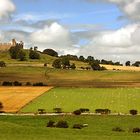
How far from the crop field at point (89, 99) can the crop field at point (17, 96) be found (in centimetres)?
163

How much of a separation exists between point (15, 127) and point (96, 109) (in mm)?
28151

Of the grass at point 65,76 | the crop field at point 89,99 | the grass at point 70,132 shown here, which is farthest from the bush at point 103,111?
the grass at point 65,76

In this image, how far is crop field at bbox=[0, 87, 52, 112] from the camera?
2981 inches

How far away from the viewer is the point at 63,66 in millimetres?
168750

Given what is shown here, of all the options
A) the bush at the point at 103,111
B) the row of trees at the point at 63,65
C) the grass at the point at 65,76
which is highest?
the row of trees at the point at 63,65

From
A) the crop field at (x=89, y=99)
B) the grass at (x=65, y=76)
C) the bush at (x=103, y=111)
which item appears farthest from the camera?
the grass at (x=65, y=76)

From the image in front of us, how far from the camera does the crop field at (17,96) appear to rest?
75.7 meters

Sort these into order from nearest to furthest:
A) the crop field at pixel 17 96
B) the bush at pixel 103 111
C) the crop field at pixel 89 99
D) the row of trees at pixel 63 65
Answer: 1. the bush at pixel 103 111
2. the crop field at pixel 89 99
3. the crop field at pixel 17 96
4. the row of trees at pixel 63 65

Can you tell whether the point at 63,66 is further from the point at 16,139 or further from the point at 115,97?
the point at 16,139

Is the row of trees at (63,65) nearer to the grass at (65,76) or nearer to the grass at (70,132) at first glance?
the grass at (65,76)

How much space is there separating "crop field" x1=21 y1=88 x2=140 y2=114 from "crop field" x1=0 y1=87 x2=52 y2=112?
5.35 ft

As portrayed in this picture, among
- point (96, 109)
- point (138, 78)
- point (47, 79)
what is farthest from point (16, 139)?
point (138, 78)

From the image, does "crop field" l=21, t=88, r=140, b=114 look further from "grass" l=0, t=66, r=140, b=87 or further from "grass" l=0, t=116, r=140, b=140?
"grass" l=0, t=66, r=140, b=87

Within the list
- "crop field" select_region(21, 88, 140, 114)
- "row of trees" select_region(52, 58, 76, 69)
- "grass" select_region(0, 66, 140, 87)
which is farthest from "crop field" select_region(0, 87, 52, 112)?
"row of trees" select_region(52, 58, 76, 69)
